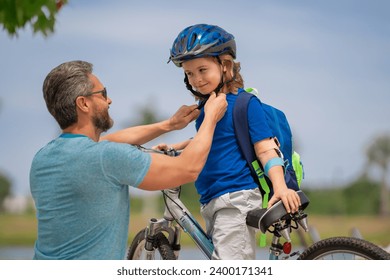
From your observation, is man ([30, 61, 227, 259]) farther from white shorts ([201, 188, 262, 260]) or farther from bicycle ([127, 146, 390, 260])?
bicycle ([127, 146, 390, 260])

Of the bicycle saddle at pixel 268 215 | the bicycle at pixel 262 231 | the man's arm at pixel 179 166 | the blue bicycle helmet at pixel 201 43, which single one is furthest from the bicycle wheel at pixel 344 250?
the blue bicycle helmet at pixel 201 43

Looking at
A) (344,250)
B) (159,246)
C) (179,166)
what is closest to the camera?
(179,166)

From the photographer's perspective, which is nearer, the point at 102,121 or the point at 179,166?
the point at 179,166

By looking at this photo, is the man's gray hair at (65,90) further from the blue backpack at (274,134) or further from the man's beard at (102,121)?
the blue backpack at (274,134)

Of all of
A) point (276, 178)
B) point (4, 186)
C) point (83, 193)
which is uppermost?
point (4, 186)

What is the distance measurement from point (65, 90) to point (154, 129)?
1.04 meters

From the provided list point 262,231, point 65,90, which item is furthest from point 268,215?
point 65,90

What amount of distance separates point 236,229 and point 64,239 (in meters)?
1.06

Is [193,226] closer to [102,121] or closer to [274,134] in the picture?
[274,134]

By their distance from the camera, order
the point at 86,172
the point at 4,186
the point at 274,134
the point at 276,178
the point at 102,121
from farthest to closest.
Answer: the point at 4,186
the point at 274,134
the point at 276,178
the point at 102,121
the point at 86,172

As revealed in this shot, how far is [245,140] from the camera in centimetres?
419

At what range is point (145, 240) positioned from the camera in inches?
189
